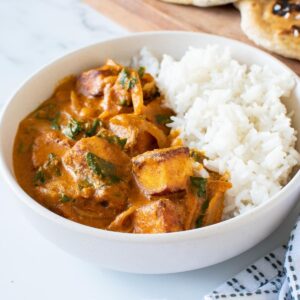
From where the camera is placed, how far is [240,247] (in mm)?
2301

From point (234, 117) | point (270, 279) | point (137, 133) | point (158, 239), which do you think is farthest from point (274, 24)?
point (158, 239)

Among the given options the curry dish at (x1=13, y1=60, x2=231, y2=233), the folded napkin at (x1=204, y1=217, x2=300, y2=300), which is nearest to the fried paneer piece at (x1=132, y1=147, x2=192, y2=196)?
the curry dish at (x1=13, y1=60, x2=231, y2=233)

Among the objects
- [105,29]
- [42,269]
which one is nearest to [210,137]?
[42,269]

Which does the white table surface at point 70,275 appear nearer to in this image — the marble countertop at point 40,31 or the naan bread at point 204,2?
the marble countertop at point 40,31

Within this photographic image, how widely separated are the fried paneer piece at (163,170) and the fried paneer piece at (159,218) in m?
0.07

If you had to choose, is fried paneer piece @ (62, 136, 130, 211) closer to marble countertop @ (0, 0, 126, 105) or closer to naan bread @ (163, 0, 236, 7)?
marble countertop @ (0, 0, 126, 105)

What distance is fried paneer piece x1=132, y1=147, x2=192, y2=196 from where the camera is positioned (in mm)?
2338

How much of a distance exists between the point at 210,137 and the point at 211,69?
0.46 m

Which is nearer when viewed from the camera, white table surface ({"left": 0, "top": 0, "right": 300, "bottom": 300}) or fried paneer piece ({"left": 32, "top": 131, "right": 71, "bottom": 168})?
white table surface ({"left": 0, "top": 0, "right": 300, "bottom": 300})

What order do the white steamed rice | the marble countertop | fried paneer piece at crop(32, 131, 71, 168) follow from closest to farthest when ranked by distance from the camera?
the white steamed rice, fried paneer piece at crop(32, 131, 71, 168), the marble countertop

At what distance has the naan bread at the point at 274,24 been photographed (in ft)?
10.5

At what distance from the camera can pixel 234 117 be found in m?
2.68

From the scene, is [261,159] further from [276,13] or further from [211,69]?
[276,13]

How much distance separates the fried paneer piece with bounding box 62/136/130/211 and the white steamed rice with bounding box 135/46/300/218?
0.39 m
